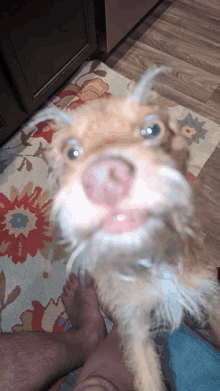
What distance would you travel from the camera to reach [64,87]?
209 cm

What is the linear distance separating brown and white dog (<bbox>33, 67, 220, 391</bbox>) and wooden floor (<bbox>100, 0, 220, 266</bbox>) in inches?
31.7

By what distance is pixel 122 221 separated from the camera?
1.06 m

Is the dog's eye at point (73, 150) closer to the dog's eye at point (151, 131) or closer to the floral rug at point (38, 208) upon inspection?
the dog's eye at point (151, 131)

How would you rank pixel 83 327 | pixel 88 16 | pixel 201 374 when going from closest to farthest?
pixel 201 374 < pixel 83 327 < pixel 88 16

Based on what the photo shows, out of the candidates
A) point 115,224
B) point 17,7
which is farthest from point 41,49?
point 115,224

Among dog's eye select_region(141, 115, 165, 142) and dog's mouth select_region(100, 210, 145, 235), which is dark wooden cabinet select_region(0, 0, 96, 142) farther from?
dog's mouth select_region(100, 210, 145, 235)

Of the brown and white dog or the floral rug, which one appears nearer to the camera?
the brown and white dog

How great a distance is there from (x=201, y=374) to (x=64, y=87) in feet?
6.97

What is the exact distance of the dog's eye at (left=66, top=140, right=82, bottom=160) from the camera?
1179 mm

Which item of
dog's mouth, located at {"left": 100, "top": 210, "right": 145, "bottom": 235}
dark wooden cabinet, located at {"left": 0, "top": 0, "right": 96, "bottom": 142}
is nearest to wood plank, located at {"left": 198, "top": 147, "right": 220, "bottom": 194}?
dog's mouth, located at {"left": 100, "top": 210, "right": 145, "bottom": 235}

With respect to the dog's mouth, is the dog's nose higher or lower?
higher

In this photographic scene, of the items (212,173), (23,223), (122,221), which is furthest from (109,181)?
(212,173)

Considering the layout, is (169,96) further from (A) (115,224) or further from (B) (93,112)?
(A) (115,224)

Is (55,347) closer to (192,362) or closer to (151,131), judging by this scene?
(192,362)
